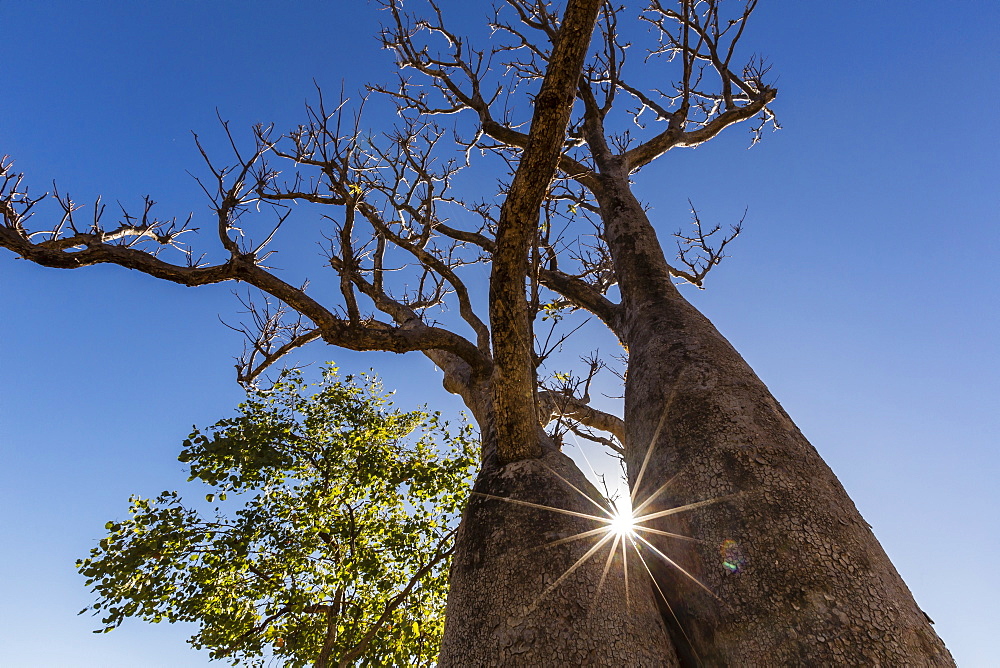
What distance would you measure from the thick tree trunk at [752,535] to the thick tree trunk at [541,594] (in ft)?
0.89

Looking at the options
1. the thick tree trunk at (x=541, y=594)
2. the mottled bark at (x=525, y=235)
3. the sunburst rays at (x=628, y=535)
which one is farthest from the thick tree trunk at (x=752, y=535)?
the mottled bark at (x=525, y=235)

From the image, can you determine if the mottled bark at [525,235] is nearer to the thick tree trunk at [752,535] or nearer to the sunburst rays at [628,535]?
the sunburst rays at [628,535]

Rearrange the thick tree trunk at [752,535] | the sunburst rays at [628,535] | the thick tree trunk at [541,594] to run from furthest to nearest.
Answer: the sunburst rays at [628,535]
the thick tree trunk at [541,594]
the thick tree trunk at [752,535]

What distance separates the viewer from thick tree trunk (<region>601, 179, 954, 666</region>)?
179 cm

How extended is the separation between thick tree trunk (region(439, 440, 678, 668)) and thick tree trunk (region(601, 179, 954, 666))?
0.89ft

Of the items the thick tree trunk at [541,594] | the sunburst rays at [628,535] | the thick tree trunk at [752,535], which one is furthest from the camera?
the sunburst rays at [628,535]

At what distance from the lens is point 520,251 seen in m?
2.55

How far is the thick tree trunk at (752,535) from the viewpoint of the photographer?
1787 mm

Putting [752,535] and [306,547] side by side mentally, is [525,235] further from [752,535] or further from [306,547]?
[306,547]

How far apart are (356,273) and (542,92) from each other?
6.97 feet

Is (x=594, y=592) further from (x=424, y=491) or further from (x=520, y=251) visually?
(x=424, y=491)

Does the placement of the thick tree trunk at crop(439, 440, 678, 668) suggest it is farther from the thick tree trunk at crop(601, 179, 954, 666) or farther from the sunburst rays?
the thick tree trunk at crop(601, 179, 954, 666)

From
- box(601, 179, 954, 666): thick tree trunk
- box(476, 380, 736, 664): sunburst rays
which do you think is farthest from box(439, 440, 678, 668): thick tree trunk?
box(601, 179, 954, 666): thick tree trunk

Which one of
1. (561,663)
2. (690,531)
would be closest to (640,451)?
(690,531)
